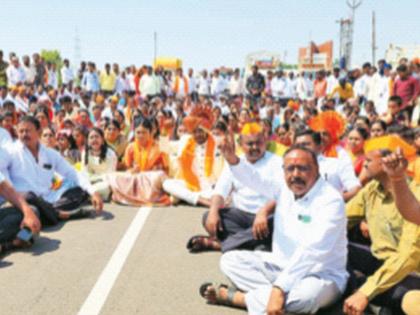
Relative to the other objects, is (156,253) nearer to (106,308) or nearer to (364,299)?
(106,308)

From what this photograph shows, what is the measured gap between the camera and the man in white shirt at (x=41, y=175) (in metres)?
6.04

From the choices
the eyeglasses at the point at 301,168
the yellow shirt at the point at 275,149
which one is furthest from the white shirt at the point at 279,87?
the eyeglasses at the point at 301,168

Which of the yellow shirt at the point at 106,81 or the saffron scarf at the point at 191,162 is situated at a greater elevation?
the yellow shirt at the point at 106,81

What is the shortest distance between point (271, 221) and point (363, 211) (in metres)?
0.78

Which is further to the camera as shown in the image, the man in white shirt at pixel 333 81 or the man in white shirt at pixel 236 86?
the man in white shirt at pixel 236 86

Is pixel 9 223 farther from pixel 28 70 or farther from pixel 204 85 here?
pixel 204 85

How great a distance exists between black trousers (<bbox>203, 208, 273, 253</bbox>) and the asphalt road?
24 cm

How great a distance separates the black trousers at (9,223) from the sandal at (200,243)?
5.54 ft

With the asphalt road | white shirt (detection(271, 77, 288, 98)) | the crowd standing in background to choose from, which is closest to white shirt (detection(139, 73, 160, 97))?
white shirt (detection(271, 77, 288, 98))

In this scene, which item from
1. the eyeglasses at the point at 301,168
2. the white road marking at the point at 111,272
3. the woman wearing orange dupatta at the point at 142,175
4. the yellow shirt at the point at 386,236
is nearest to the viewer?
the yellow shirt at the point at 386,236

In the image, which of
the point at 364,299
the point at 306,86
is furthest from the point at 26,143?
the point at 306,86

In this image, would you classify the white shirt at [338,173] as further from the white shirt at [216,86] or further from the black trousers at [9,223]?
the white shirt at [216,86]

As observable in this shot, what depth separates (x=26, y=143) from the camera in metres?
6.17

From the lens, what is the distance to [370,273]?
161 inches
